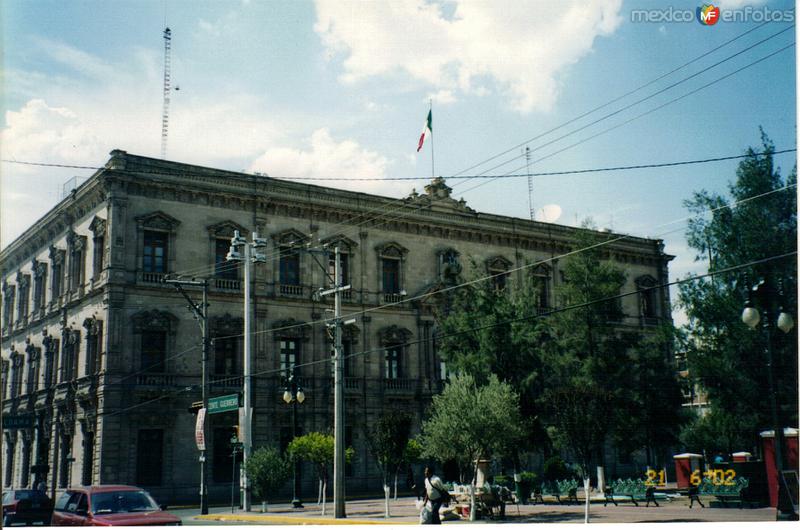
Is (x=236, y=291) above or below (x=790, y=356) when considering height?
above

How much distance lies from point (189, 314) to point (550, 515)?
2056cm

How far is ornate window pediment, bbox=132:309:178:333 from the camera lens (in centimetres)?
3747

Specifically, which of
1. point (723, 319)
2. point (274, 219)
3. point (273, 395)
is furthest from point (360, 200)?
point (723, 319)

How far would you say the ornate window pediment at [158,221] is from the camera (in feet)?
125

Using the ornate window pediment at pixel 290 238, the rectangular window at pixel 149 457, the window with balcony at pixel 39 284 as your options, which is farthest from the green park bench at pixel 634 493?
the window with balcony at pixel 39 284

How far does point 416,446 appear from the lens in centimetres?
3269

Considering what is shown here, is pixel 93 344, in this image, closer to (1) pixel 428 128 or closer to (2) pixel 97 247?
(2) pixel 97 247

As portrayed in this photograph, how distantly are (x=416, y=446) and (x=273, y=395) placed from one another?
1060 centimetres

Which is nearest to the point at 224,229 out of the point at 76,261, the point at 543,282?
the point at 76,261

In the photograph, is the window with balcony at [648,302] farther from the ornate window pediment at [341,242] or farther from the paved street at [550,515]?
the paved street at [550,515]

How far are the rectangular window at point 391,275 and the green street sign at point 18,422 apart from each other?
755 inches

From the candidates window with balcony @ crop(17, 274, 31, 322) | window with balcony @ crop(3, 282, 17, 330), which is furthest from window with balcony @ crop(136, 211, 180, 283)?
window with balcony @ crop(3, 282, 17, 330)

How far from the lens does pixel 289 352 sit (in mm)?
41719

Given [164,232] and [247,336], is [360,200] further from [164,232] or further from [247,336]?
[247,336]
